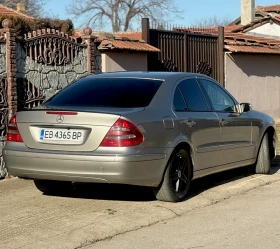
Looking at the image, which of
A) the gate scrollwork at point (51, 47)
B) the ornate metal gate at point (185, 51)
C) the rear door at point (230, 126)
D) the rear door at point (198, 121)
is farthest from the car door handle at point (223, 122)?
the ornate metal gate at point (185, 51)

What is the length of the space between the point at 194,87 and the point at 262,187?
1803 mm

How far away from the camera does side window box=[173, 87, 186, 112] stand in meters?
7.47

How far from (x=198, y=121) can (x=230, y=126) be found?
95 cm

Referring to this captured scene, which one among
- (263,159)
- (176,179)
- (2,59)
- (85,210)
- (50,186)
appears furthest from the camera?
(263,159)

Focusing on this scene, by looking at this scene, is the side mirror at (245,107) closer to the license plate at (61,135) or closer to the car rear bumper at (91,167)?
the car rear bumper at (91,167)

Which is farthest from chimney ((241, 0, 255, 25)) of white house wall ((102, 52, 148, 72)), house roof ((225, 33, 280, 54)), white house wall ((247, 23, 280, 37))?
white house wall ((102, 52, 148, 72))

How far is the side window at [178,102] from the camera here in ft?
24.5

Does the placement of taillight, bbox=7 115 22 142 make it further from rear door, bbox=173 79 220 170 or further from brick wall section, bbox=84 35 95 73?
brick wall section, bbox=84 35 95 73

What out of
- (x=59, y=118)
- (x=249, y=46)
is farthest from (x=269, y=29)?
(x=59, y=118)

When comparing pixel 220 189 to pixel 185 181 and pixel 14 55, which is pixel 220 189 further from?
pixel 14 55

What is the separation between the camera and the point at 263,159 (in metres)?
9.52

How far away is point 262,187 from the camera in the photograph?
8.75 m

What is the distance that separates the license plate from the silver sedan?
11 mm

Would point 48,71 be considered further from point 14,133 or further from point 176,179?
point 176,179
